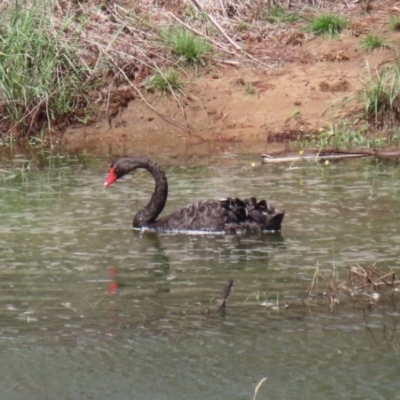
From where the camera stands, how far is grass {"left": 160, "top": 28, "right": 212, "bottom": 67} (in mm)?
16734

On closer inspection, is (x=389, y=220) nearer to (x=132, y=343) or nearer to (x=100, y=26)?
(x=132, y=343)

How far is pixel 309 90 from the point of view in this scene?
16.2m

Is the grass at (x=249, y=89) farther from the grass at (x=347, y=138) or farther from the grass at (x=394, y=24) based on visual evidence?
the grass at (x=394, y=24)

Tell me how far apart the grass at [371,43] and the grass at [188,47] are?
6.42ft

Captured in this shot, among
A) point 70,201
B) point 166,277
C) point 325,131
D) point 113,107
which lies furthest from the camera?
point 113,107

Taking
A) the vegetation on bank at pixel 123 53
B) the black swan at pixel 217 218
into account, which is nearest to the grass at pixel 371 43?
the vegetation on bank at pixel 123 53

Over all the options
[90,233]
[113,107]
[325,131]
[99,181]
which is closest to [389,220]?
[90,233]

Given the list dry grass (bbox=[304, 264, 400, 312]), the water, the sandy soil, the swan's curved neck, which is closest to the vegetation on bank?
the sandy soil

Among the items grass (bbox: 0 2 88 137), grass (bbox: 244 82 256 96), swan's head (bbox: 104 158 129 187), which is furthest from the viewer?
grass (bbox: 244 82 256 96)

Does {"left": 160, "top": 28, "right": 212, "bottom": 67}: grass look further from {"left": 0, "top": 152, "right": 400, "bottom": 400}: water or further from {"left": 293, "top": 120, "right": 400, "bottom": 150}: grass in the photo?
{"left": 0, "top": 152, "right": 400, "bottom": 400}: water

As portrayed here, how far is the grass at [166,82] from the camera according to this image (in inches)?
645

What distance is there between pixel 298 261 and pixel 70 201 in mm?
3117

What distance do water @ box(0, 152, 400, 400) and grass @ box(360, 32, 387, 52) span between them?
435 cm

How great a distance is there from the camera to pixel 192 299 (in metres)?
8.09
